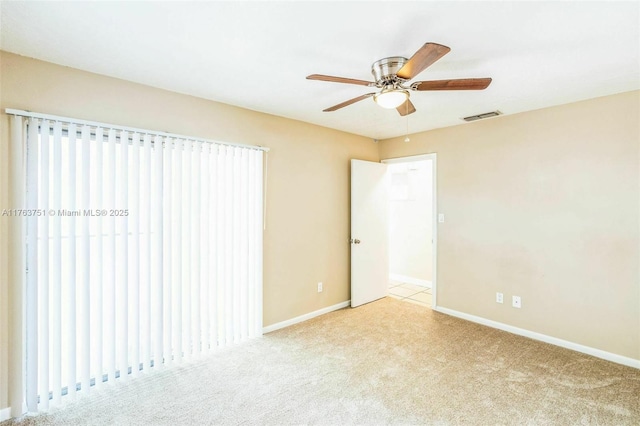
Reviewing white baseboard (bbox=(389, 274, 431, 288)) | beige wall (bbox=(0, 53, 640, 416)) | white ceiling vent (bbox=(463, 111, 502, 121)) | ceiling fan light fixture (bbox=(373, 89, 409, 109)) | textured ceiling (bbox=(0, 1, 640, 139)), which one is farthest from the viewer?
white baseboard (bbox=(389, 274, 431, 288))

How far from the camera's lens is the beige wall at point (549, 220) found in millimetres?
2709

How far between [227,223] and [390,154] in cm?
272

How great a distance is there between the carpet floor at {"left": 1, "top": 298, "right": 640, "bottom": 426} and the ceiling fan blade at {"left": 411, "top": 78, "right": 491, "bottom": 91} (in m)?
2.15

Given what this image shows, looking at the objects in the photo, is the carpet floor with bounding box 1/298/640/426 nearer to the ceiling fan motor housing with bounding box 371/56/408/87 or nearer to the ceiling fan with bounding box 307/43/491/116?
the ceiling fan with bounding box 307/43/491/116

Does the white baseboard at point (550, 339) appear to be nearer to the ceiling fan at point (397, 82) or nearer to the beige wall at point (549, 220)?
the beige wall at point (549, 220)

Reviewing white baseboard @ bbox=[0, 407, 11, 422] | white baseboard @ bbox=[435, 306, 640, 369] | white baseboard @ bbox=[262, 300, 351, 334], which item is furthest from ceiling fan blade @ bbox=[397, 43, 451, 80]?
white baseboard @ bbox=[0, 407, 11, 422]

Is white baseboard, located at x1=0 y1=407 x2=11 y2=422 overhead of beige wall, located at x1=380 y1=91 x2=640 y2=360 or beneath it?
beneath

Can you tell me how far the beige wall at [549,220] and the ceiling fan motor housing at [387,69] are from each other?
81.7 inches

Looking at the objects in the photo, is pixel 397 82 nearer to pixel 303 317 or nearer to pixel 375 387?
pixel 375 387

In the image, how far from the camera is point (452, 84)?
1885 millimetres

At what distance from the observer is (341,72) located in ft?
7.54

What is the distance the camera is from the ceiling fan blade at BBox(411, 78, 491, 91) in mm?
1836

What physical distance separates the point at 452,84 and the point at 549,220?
2.15m

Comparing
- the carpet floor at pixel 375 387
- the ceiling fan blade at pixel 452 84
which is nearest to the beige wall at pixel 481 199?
the carpet floor at pixel 375 387
